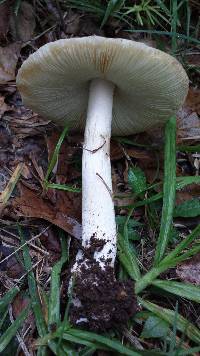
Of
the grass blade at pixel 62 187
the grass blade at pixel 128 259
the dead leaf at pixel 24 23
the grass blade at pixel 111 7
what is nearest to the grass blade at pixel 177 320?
the grass blade at pixel 128 259

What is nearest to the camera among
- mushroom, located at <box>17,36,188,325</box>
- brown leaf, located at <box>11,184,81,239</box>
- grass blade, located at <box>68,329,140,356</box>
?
grass blade, located at <box>68,329,140,356</box>

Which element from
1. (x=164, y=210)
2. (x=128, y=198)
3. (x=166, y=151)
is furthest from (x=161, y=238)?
(x=166, y=151)

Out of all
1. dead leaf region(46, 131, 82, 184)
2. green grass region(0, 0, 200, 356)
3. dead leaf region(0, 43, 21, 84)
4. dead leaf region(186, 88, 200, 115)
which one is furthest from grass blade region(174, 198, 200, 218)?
dead leaf region(0, 43, 21, 84)

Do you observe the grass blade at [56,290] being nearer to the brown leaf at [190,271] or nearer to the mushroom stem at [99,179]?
the mushroom stem at [99,179]

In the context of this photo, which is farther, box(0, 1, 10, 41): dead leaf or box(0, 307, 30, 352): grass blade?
box(0, 1, 10, 41): dead leaf

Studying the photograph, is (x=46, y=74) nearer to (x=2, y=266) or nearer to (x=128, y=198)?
(x=128, y=198)

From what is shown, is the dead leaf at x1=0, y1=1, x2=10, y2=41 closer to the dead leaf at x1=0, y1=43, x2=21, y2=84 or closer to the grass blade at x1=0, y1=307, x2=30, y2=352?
the dead leaf at x1=0, y1=43, x2=21, y2=84

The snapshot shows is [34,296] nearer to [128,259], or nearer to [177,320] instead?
[128,259]
